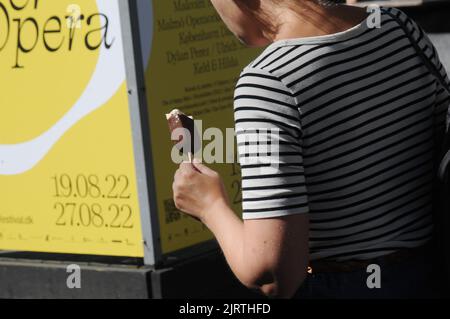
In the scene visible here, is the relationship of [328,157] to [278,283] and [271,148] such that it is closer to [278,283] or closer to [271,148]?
[271,148]

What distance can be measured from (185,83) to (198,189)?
3.39m

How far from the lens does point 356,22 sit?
2.15 metres

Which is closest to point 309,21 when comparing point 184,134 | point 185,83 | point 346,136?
point 346,136

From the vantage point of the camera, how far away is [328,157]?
6.77 ft

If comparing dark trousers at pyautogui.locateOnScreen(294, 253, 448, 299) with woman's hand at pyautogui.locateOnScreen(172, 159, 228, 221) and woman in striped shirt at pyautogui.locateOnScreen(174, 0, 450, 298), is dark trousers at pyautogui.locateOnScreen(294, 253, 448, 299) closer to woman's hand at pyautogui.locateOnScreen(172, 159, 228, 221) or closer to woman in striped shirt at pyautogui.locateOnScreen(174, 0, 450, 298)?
woman in striped shirt at pyautogui.locateOnScreen(174, 0, 450, 298)

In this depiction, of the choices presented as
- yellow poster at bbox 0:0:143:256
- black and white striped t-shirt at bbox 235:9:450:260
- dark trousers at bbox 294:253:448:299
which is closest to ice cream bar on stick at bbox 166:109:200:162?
black and white striped t-shirt at bbox 235:9:450:260

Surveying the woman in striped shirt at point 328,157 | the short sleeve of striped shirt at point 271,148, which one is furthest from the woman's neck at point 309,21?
the short sleeve of striped shirt at point 271,148

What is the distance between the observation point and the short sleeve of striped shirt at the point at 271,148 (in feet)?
6.51

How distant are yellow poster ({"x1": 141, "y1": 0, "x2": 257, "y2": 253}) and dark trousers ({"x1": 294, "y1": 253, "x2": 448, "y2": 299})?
10.1 feet

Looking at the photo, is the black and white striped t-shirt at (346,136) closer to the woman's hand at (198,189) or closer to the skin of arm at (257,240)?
the skin of arm at (257,240)

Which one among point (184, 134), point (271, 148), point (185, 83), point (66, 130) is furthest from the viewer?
point (66, 130)

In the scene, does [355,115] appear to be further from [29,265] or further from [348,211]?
[29,265]
